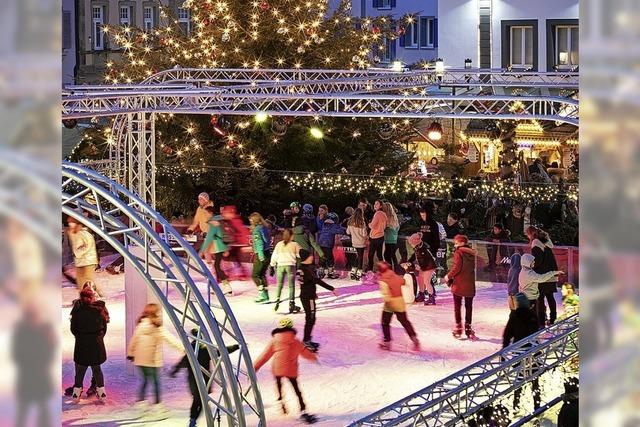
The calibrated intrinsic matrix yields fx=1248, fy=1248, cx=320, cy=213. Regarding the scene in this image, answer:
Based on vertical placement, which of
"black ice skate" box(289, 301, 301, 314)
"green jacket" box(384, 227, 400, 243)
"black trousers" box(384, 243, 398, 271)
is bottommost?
"black ice skate" box(289, 301, 301, 314)

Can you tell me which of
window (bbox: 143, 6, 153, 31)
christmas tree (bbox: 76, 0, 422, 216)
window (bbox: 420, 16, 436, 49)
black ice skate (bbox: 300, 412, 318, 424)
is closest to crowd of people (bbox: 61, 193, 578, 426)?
black ice skate (bbox: 300, 412, 318, 424)

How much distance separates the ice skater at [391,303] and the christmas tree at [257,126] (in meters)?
12.9

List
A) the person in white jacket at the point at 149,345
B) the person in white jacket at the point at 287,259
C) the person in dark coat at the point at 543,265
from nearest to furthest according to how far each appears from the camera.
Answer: the person in white jacket at the point at 149,345 < the person in dark coat at the point at 543,265 < the person in white jacket at the point at 287,259

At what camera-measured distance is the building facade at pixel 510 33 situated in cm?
2912

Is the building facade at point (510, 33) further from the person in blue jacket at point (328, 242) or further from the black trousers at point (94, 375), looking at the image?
the black trousers at point (94, 375)

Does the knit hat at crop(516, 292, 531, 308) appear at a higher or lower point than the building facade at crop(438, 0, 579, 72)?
lower

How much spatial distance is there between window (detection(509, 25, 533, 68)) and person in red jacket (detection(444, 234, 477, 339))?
1437cm

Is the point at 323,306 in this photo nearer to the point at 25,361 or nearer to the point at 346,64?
the point at 346,64

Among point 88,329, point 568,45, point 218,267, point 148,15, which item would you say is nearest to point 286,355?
point 88,329

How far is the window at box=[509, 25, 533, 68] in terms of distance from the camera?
2958 cm

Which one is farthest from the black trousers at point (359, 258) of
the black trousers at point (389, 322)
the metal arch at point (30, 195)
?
the metal arch at point (30, 195)

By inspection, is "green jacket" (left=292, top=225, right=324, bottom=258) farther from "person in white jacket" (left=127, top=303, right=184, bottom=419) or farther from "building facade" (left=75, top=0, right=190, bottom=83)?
"building facade" (left=75, top=0, right=190, bottom=83)

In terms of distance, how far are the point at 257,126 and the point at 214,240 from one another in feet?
34.2

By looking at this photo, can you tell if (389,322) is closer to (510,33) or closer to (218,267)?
(218,267)
